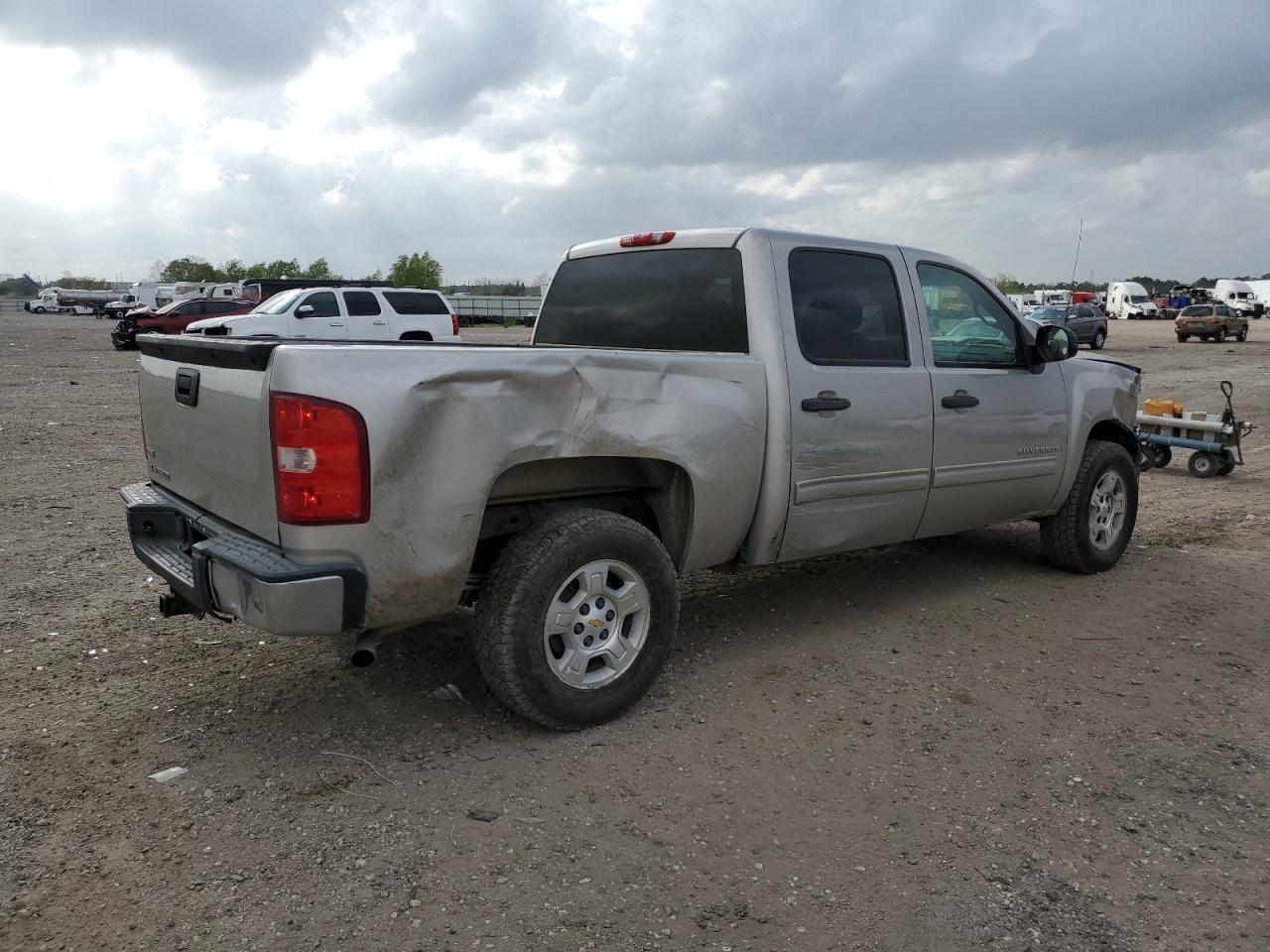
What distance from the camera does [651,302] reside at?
4836 mm

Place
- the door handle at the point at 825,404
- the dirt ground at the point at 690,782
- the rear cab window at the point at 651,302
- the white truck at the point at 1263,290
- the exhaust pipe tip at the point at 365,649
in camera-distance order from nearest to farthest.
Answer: the dirt ground at the point at 690,782, the exhaust pipe tip at the point at 365,649, the door handle at the point at 825,404, the rear cab window at the point at 651,302, the white truck at the point at 1263,290

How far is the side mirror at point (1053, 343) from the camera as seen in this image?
5395 mm

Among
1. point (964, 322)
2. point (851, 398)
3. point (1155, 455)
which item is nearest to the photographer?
point (851, 398)

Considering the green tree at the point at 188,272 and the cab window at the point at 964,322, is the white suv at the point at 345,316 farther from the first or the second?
the green tree at the point at 188,272

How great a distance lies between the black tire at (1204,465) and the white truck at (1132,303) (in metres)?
64.0

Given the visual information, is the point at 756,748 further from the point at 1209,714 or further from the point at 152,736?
the point at 152,736

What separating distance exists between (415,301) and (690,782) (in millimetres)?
20646

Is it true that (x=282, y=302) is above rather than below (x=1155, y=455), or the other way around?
above

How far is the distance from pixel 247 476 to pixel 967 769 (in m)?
2.69

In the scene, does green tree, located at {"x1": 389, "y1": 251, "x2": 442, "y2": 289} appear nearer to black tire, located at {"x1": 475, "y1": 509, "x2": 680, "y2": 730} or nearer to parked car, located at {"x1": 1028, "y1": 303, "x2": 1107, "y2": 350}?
parked car, located at {"x1": 1028, "y1": 303, "x2": 1107, "y2": 350}

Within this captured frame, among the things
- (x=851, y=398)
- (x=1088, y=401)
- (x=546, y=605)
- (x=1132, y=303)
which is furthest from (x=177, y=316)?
(x=1132, y=303)

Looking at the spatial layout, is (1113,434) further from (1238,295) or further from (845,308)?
(1238,295)

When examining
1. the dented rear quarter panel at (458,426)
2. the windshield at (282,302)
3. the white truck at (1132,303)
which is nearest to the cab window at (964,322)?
the dented rear quarter panel at (458,426)

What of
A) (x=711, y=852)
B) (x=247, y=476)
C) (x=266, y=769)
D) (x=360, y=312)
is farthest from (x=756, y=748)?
(x=360, y=312)
